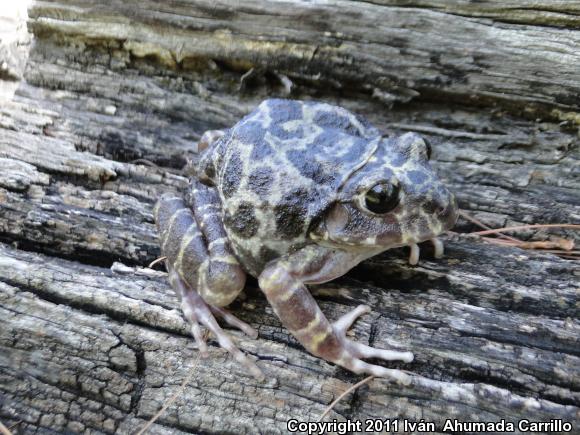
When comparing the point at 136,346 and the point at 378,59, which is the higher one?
the point at 378,59

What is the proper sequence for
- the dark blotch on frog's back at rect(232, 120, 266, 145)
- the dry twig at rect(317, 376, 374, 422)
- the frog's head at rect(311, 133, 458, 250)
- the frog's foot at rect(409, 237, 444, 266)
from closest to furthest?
1. the dry twig at rect(317, 376, 374, 422)
2. the frog's head at rect(311, 133, 458, 250)
3. the dark blotch on frog's back at rect(232, 120, 266, 145)
4. the frog's foot at rect(409, 237, 444, 266)

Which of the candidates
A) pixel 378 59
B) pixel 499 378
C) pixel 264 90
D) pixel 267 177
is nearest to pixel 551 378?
pixel 499 378

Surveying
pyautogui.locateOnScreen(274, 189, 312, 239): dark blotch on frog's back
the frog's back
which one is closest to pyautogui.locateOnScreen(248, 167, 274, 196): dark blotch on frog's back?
the frog's back

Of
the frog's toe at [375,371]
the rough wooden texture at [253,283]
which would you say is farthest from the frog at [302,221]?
the rough wooden texture at [253,283]

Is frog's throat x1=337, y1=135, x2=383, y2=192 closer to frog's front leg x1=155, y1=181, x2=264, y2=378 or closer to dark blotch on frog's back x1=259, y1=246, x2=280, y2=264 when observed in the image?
dark blotch on frog's back x1=259, y1=246, x2=280, y2=264

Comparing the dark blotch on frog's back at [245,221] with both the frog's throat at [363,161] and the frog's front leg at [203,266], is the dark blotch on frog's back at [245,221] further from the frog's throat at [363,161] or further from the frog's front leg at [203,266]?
the frog's throat at [363,161]

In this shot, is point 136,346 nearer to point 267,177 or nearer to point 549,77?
point 267,177

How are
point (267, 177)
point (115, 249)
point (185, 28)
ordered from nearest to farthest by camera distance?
point (267, 177) < point (115, 249) < point (185, 28)
